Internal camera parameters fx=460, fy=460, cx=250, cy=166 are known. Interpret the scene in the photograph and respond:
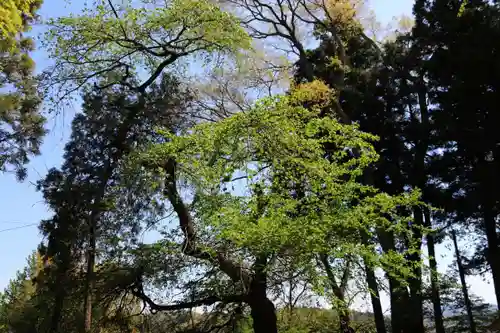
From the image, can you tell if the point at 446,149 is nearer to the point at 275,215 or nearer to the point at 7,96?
the point at 275,215

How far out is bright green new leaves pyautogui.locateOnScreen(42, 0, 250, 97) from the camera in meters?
7.29

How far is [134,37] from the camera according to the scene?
7.78 metres

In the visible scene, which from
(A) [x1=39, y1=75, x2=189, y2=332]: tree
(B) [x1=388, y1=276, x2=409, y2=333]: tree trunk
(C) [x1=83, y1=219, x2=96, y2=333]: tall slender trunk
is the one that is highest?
(A) [x1=39, y1=75, x2=189, y2=332]: tree

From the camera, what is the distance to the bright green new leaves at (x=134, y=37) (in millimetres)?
7289

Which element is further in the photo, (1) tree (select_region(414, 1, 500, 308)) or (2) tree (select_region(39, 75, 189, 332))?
(1) tree (select_region(414, 1, 500, 308))

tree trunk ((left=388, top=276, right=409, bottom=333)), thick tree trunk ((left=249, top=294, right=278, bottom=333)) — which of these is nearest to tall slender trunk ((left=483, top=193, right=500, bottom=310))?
tree trunk ((left=388, top=276, right=409, bottom=333))

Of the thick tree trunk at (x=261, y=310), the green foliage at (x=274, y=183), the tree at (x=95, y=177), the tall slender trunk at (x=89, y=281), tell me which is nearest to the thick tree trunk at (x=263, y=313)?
the thick tree trunk at (x=261, y=310)

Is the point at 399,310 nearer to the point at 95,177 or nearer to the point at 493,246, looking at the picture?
the point at 493,246

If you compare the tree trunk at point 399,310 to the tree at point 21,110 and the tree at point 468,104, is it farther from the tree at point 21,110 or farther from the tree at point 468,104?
the tree at point 21,110

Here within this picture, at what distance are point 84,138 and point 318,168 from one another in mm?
4981

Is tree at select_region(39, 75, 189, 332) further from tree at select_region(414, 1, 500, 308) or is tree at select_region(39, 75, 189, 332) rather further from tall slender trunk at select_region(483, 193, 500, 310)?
tall slender trunk at select_region(483, 193, 500, 310)

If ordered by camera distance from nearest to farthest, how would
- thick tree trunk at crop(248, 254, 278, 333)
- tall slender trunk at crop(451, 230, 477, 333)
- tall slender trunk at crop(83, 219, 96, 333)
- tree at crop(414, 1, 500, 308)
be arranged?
thick tree trunk at crop(248, 254, 278, 333), tall slender trunk at crop(83, 219, 96, 333), tree at crop(414, 1, 500, 308), tall slender trunk at crop(451, 230, 477, 333)

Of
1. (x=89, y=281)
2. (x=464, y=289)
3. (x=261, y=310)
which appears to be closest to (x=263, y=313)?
(x=261, y=310)

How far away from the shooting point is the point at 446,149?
1266 cm
